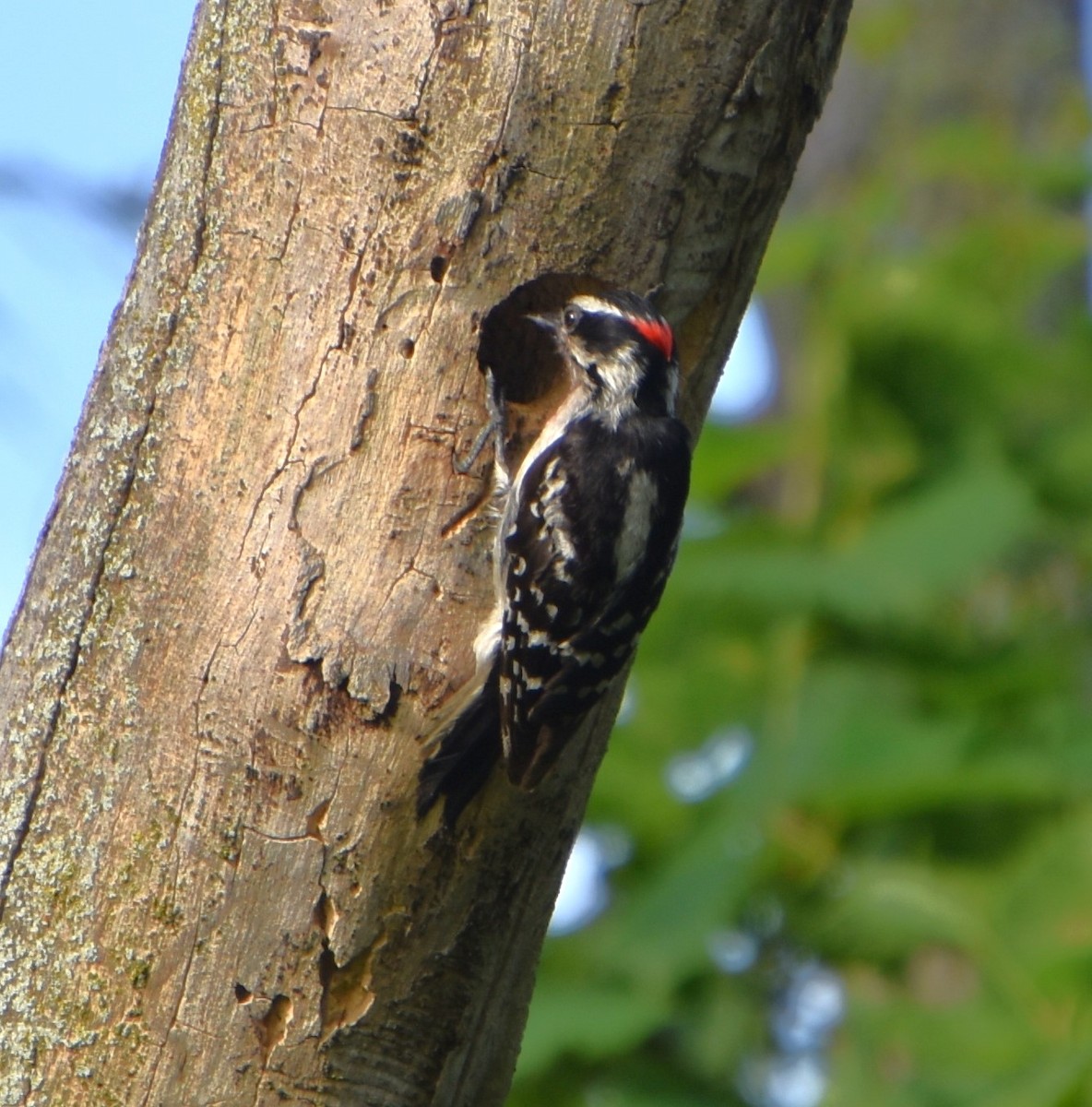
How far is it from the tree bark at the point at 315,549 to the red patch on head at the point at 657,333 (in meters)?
0.11

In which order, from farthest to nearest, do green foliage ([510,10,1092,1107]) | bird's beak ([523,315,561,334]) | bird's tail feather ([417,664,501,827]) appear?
1. green foliage ([510,10,1092,1107])
2. bird's beak ([523,315,561,334])
3. bird's tail feather ([417,664,501,827])

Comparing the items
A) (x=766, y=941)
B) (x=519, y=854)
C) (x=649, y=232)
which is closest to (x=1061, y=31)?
(x=766, y=941)

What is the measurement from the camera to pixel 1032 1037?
6.11 metres

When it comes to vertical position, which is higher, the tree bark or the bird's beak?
the bird's beak

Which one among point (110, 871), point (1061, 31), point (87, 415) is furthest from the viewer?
point (1061, 31)

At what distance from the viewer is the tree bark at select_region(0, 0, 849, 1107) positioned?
3.09 metres

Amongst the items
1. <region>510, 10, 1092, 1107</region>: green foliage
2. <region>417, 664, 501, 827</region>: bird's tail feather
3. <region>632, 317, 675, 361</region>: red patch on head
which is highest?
<region>510, 10, 1092, 1107</region>: green foliage

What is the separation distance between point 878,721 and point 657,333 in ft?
11.7

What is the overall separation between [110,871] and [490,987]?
80 centimetres

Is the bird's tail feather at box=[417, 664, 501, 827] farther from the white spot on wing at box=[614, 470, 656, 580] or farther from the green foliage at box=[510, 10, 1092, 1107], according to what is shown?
the green foliage at box=[510, 10, 1092, 1107]

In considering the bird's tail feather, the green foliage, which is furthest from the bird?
the green foliage

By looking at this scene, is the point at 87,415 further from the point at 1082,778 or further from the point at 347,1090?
the point at 1082,778

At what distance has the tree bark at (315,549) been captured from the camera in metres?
3.09

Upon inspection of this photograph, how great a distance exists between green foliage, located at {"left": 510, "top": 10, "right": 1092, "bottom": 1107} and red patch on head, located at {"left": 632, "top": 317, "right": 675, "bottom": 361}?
10.6 ft
